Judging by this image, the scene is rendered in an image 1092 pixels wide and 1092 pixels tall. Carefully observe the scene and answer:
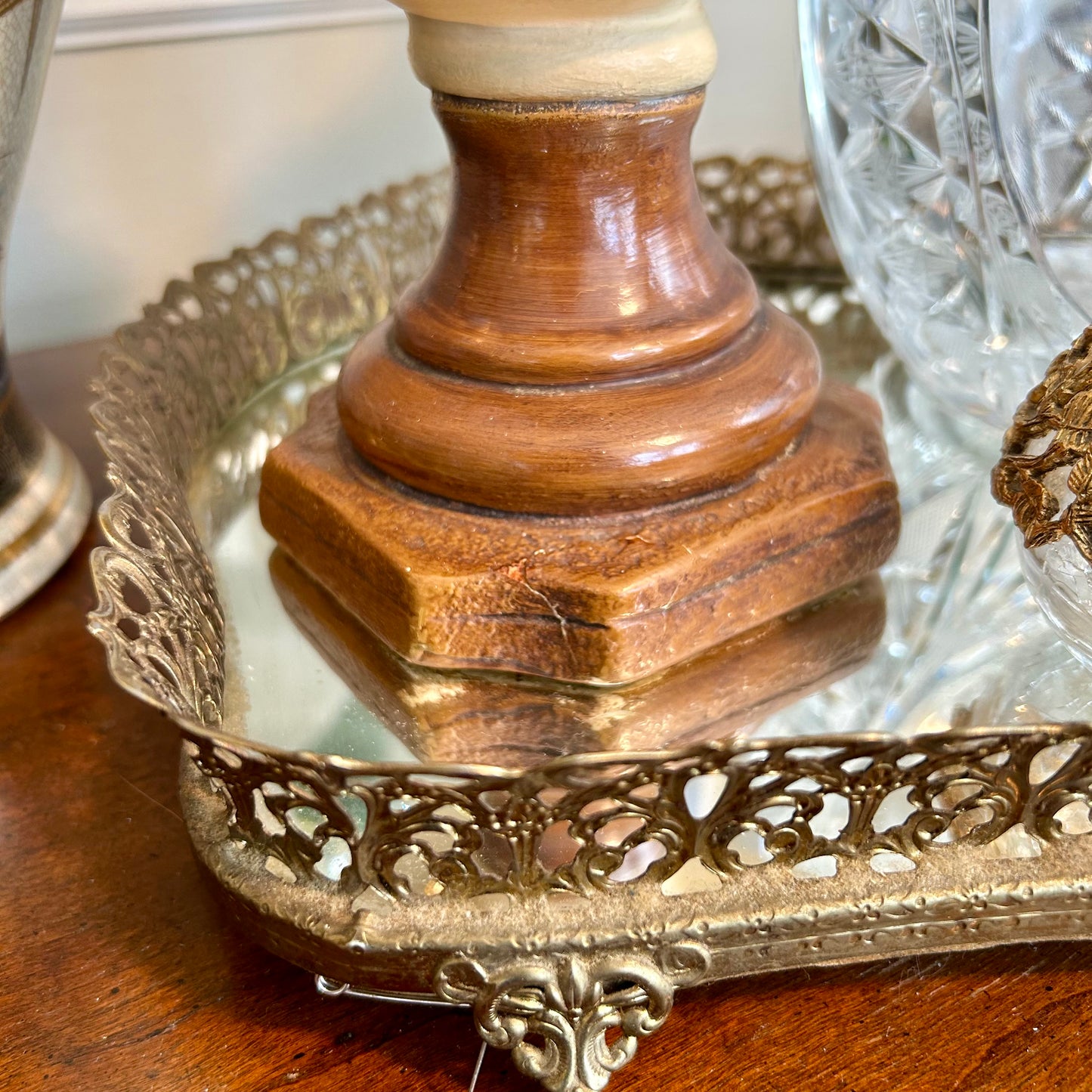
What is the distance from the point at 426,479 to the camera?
343 mm

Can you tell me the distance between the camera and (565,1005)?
0.84 ft

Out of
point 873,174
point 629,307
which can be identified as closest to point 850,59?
point 873,174

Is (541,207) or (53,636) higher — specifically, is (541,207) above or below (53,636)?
above

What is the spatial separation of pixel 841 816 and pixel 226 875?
17 centimetres

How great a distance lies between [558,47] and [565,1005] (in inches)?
9.8

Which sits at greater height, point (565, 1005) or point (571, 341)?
point (571, 341)

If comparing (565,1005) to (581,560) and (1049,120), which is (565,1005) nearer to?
(581,560)

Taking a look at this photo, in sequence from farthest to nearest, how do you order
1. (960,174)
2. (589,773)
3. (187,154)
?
(187,154), (960,174), (589,773)

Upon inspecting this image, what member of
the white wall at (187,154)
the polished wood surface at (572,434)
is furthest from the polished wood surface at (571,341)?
the white wall at (187,154)

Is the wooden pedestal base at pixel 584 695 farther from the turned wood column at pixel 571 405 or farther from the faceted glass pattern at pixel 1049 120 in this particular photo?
the faceted glass pattern at pixel 1049 120

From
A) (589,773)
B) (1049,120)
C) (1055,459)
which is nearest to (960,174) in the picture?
(1049,120)

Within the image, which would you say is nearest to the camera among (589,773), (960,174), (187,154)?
(589,773)

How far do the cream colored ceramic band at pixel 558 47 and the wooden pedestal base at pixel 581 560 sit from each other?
0.40 ft

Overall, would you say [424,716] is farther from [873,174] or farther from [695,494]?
[873,174]
